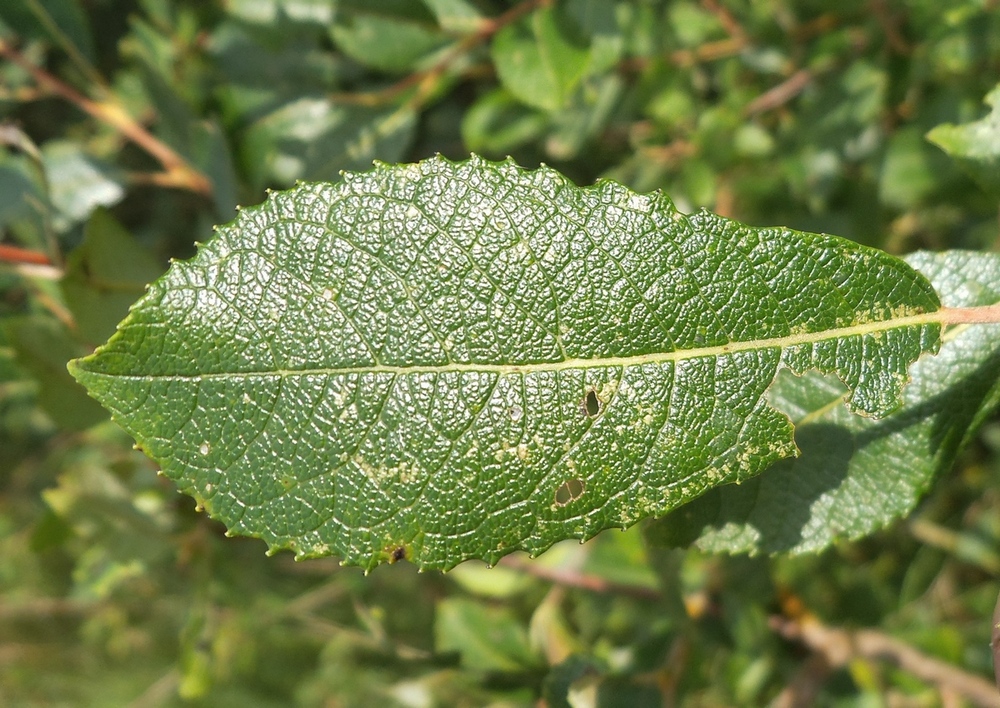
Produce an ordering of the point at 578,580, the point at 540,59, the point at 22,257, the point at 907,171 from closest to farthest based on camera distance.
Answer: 1. the point at 22,257
2. the point at 540,59
3. the point at 907,171
4. the point at 578,580

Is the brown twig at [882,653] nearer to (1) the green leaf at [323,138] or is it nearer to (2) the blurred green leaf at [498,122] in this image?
(2) the blurred green leaf at [498,122]

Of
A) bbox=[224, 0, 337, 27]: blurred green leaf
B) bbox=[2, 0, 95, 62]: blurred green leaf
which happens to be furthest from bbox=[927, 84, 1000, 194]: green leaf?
bbox=[2, 0, 95, 62]: blurred green leaf

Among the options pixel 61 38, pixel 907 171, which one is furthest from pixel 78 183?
pixel 907 171

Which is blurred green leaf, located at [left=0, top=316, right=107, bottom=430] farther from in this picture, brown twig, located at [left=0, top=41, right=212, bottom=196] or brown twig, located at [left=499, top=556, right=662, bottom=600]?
brown twig, located at [left=499, top=556, right=662, bottom=600]

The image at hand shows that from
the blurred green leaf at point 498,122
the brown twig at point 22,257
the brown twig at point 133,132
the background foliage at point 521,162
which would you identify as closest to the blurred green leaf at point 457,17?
the background foliage at point 521,162

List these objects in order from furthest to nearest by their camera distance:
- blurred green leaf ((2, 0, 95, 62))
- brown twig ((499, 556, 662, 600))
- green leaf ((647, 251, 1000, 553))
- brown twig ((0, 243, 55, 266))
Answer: brown twig ((499, 556, 662, 600)) → blurred green leaf ((2, 0, 95, 62)) → brown twig ((0, 243, 55, 266)) → green leaf ((647, 251, 1000, 553))

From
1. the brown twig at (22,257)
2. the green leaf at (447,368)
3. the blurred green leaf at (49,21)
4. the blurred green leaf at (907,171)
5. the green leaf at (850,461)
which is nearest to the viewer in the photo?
the green leaf at (447,368)

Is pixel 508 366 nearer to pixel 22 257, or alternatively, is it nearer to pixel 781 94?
pixel 22 257
